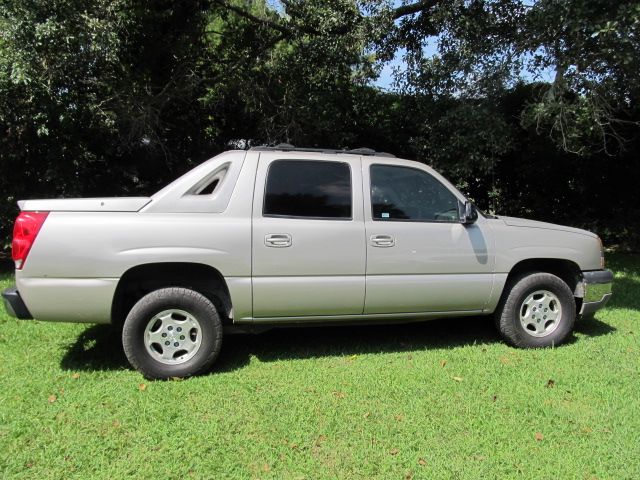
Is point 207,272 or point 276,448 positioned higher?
point 207,272

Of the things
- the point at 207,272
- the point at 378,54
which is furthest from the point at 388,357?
the point at 378,54

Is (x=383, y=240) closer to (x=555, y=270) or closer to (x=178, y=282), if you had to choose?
(x=178, y=282)

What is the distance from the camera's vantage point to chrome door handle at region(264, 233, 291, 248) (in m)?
4.04

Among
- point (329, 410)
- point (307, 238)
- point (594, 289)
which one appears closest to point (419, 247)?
point (307, 238)

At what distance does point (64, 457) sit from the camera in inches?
117

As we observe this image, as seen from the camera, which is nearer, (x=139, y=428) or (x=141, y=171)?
(x=139, y=428)

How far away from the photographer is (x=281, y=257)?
4.06 meters

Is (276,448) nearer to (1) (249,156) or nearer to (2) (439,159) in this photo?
(1) (249,156)

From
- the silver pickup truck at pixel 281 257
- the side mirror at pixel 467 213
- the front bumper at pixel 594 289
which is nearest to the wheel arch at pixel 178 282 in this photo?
the silver pickup truck at pixel 281 257

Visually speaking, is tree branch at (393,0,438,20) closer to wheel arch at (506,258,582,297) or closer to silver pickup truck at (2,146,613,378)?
silver pickup truck at (2,146,613,378)

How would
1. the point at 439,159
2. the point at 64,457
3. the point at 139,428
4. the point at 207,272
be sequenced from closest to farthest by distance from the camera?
the point at 64,457, the point at 139,428, the point at 207,272, the point at 439,159

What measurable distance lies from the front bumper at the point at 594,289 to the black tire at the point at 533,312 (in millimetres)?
157

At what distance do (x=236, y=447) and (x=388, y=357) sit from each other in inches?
73.1

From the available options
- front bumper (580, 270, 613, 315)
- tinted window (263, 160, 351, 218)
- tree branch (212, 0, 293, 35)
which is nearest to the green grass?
front bumper (580, 270, 613, 315)
